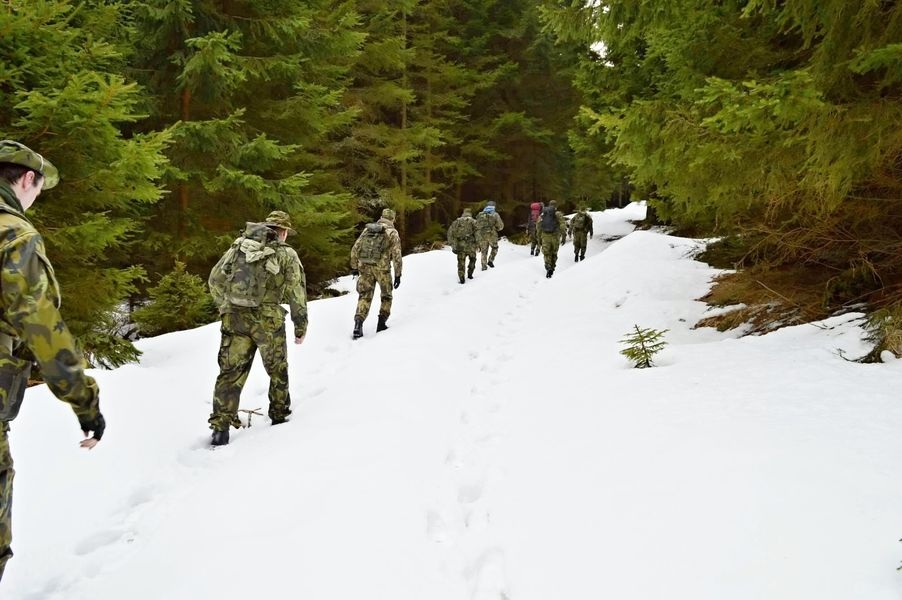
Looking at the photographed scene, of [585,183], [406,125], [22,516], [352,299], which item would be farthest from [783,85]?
[585,183]

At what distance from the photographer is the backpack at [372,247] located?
918cm

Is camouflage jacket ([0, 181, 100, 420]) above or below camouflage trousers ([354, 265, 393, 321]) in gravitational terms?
above

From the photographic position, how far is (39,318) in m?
2.23

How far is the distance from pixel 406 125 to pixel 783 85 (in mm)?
20029

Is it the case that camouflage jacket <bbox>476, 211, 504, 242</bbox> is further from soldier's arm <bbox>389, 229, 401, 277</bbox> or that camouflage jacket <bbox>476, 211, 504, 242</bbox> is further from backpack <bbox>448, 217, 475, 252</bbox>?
soldier's arm <bbox>389, 229, 401, 277</bbox>

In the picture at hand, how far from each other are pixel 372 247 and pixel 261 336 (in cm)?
443

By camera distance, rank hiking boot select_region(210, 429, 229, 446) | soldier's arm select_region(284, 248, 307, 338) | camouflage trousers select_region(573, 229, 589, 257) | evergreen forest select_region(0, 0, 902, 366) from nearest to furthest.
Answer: evergreen forest select_region(0, 0, 902, 366), hiking boot select_region(210, 429, 229, 446), soldier's arm select_region(284, 248, 307, 338), camouflage trousers select_region(573, 229, 589, 257)

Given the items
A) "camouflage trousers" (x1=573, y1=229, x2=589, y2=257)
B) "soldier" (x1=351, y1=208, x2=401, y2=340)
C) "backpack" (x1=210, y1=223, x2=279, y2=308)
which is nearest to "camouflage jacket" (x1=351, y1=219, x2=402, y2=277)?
"soldier" (x1=351, y1=208, x2=401, y2=340)

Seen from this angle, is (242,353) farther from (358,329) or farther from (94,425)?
(358,329)

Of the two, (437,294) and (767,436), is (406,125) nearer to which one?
(437,294)

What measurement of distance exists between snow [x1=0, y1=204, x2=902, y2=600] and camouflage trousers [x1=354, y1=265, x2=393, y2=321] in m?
2.75

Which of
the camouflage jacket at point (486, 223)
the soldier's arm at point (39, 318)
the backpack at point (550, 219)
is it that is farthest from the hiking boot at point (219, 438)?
the camouflage jacket at point (486, 223)

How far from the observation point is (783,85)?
13.8ft

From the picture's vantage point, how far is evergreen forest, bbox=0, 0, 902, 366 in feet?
15.2
